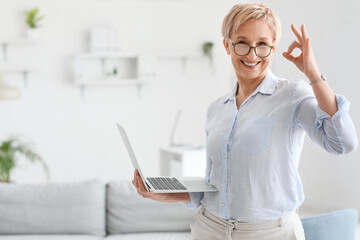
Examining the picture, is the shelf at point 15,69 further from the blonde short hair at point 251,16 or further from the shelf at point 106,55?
the blonde short hair at point 251,16

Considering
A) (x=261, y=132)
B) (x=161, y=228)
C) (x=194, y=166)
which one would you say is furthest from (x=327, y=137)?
(x=194, y=166)

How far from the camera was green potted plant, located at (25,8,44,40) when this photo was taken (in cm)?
564

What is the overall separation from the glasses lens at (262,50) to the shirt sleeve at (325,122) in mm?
115

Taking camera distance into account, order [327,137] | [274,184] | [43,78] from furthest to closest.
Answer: [43,78], [274,184], [327,137]

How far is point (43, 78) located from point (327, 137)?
5075 mm

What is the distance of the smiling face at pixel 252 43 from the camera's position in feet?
4.30

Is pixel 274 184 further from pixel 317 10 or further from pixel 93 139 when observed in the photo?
pixel 93 139

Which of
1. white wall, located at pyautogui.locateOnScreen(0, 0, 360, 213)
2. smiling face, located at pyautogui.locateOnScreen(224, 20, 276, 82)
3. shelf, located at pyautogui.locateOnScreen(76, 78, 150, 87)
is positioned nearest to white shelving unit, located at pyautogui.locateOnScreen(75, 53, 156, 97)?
shelf, located at pyautogui.locateOnScreen(76, 78, 150, 87)

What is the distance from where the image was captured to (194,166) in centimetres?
510

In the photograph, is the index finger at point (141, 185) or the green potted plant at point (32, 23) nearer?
the index finger at point (141, 185)

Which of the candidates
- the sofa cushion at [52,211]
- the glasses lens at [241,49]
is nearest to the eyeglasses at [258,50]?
the glasses lens at [241,49]

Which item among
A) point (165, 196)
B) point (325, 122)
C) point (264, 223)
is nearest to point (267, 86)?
point (325, 122)

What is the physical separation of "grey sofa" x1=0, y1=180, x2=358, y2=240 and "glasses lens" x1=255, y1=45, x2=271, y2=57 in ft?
6.47

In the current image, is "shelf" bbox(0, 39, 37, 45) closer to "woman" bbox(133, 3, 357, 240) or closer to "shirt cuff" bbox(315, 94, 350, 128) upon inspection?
"woman" bbox(133, 3, 357, 240)
